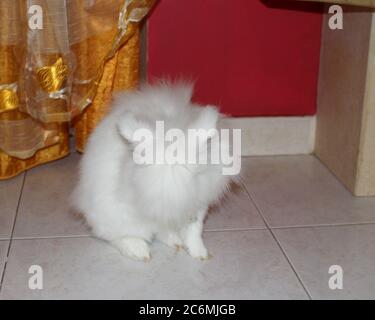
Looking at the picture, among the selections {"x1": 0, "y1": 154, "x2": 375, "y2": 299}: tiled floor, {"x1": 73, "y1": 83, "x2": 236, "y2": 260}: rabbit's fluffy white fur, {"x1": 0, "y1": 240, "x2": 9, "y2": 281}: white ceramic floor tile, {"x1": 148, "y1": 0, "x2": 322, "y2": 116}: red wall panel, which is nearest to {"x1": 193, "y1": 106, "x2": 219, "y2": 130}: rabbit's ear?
{"x1": 73, "y1": 83, "x2": 236, "y2": 260}: rabbit's fluffy white fur

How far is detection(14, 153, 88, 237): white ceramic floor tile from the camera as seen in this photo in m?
1.69

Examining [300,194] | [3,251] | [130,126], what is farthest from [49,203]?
[300,194]

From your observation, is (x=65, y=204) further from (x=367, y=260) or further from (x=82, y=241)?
(x=367, y=260)

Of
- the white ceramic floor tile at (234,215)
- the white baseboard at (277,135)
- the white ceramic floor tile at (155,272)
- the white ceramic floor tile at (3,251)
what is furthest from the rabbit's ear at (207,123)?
the white baseboard at (277,135)

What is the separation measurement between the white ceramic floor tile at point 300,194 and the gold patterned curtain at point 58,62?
56 centimetres

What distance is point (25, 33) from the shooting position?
165cm

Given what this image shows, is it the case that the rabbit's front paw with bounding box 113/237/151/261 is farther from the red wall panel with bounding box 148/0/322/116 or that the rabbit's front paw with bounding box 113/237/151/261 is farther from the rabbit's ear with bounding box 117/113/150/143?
the red wall panel with bounding box 148/0/322/116

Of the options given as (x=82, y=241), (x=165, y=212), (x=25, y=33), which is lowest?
(x=82, y=241)

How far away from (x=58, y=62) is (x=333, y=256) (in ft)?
3.12

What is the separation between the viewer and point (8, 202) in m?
1.84

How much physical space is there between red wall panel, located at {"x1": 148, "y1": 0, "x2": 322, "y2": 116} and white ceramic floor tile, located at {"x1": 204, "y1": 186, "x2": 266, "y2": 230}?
405 mm

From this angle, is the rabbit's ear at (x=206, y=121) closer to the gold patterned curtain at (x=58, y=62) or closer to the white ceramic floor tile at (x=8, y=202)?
the gold patterned curtain at (x=58, y=62)

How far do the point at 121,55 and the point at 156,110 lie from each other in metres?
0.59
